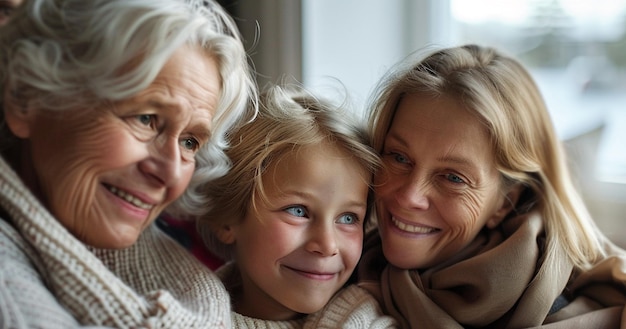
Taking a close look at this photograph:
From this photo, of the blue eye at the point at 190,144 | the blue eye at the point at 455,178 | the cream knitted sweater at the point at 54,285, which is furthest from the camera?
the blue eye at the point at 455,178

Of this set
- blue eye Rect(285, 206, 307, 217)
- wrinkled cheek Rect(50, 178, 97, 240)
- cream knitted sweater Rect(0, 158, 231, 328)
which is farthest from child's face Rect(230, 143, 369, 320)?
wrinkled cheek Rect(50, 178, 97, 240)

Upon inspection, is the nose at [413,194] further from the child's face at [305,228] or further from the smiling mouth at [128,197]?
the smiling mouth at [128,197]

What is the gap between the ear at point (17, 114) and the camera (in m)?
1.06

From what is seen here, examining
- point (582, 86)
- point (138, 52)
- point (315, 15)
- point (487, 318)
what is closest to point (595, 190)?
point (582, 86)

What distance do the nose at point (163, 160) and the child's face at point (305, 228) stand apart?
26 cm

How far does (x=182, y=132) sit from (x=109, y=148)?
0.14m

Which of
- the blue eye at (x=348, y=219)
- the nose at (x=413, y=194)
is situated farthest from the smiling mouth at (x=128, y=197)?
the nose at (x=413, y=194)

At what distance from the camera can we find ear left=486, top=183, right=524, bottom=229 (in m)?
1.53

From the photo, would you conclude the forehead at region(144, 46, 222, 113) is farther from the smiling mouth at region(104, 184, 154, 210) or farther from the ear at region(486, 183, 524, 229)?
the ear at region(486, 183, 524, 229)

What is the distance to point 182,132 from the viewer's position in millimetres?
1156

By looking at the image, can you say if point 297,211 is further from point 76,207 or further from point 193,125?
point 76,207

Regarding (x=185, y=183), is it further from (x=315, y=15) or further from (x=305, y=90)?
(x=315, y=15)

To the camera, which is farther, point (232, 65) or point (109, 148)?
point (232, 65)

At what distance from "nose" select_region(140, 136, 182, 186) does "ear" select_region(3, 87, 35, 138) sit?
177 mm
